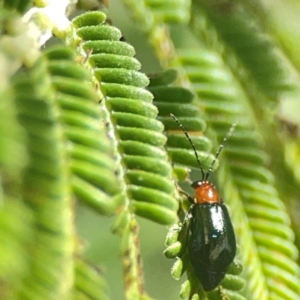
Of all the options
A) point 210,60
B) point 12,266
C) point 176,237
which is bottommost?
point 176,237

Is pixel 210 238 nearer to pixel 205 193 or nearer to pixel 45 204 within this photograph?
pixel 205 193

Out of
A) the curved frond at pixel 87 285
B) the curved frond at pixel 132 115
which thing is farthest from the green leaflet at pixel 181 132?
the curved frond at pixel 87 285

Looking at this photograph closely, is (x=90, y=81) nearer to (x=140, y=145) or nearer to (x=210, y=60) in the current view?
(x=140, y=145)

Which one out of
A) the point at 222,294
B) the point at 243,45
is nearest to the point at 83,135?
the point at 222,294

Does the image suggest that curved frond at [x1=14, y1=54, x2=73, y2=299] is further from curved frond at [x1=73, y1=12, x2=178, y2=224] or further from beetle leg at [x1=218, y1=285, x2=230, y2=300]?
beetle leg at [x1=218, y1=285, x2=230, y2=300]

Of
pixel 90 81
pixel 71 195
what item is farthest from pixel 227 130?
pixel 71 195

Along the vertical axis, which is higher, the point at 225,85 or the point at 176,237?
the point at 225,85

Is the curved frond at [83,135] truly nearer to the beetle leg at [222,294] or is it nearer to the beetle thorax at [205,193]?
the beetle leg at [222,294]
